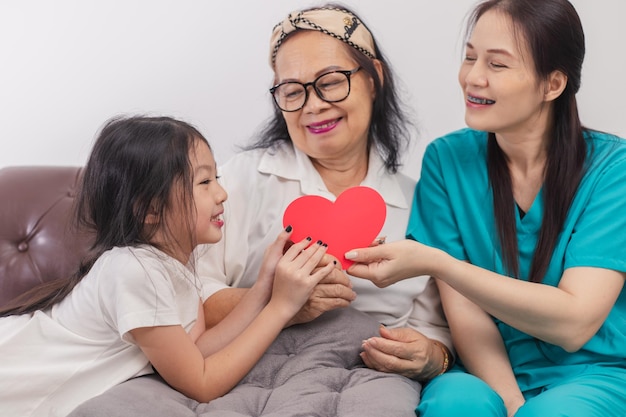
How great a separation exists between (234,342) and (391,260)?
0.40 m

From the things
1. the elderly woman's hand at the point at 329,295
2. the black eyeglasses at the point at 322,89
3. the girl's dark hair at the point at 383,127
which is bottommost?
the elderly woman's hand at the point at 329,295

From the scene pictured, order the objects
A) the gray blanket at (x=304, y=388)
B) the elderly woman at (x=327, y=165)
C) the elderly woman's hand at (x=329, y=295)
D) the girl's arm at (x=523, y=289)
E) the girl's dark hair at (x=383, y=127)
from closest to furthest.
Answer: the gray blanket at (x=304, y=388) < the girl's arm at (x=523, y=289) < the elderly woman's hand at (x=329, y=295) < the elderly woman at (x=327, y=165) < the girl's dark hair at (x=383, y=127)

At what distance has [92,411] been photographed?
1551mm

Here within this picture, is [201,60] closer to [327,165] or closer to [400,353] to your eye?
[327,165]

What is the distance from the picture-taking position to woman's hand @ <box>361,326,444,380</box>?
5.98ft

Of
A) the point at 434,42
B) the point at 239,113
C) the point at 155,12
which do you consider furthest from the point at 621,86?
the point at 155,12

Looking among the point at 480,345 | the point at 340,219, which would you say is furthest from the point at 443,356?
the point at 340,219

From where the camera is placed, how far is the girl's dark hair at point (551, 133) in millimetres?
1800

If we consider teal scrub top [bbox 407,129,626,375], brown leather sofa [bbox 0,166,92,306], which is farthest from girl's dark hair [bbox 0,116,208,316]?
teal scrub top [bbox 407,129,626,375]

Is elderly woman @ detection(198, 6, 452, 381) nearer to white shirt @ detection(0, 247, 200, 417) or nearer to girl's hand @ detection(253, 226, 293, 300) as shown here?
girl's hand @ detection(253, 226, 293, 300)

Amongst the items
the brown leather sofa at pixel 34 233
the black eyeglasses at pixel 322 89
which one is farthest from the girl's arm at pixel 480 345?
the brown leather sofa at pixel 34 233

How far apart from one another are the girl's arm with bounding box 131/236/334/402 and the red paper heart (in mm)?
40

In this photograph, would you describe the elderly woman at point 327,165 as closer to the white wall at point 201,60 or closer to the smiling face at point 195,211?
the smiling face at point 195,211

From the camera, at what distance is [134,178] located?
5.71 ft
